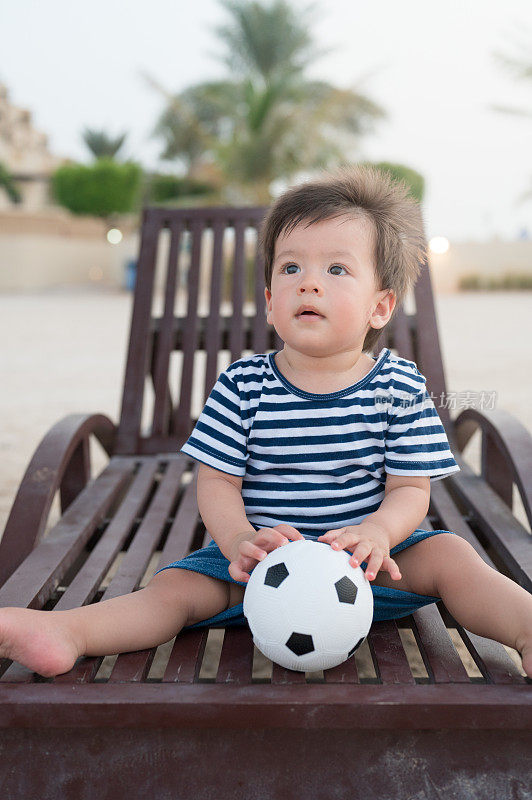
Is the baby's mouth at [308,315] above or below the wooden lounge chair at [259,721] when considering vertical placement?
above

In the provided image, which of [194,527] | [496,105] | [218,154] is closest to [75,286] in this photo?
[218,154]

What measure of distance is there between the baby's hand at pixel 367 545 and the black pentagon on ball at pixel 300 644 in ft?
0.51

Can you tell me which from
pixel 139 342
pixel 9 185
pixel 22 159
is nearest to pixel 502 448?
pixel 139 342

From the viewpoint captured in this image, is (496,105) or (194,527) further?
(496,105)

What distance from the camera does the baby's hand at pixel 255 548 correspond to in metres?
1.45

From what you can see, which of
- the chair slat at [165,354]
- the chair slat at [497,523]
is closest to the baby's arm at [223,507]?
the chair slat at [497,523]

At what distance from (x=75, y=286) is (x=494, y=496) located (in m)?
22.6

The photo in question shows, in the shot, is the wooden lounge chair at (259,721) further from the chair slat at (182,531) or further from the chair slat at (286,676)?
the chair slat at (182,531)

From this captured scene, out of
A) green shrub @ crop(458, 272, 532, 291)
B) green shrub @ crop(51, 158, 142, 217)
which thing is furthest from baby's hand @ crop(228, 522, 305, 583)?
green shrub @ crop(51, 158, 142, 217)

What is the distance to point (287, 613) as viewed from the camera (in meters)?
1.36

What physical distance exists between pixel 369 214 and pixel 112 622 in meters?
0.99

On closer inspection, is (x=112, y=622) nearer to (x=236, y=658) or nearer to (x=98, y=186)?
(x=236, y=658)

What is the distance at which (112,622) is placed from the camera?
1481 millimetres

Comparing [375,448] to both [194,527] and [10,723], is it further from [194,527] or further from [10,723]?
[10,723]
